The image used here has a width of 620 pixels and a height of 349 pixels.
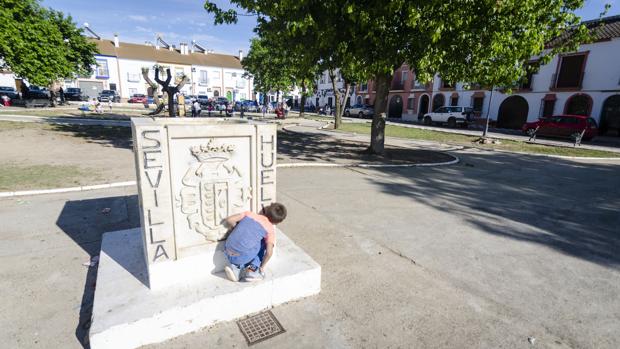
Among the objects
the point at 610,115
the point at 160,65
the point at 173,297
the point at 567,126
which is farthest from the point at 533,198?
the point at 160,65

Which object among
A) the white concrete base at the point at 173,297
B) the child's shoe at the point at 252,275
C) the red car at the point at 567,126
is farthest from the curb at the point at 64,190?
the red car at the point at 567,126

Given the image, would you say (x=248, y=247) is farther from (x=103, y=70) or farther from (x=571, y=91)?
(x=103, y=70)

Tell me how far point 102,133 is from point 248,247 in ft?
45.4

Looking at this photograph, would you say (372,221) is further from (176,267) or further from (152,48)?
(152,48)

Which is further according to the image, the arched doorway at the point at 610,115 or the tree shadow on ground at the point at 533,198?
the arched doorway at the point at 610,115

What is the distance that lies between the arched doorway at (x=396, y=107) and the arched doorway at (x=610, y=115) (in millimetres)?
20591

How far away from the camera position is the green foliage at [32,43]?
21.3 m

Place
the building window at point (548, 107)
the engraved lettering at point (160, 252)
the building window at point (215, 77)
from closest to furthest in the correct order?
the engraved lettering at point (160, 252)
the building window at point (548, 107)
the building window at point (215, 77)

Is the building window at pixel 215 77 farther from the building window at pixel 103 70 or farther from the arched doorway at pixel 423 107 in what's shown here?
the arched doorway at pixel 423 107

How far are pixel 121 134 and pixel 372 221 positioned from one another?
503 inches

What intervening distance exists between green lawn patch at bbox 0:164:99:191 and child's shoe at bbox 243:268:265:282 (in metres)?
5.43

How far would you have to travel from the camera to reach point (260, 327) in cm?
277

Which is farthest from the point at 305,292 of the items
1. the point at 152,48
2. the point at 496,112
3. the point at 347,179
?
the point at 152,48

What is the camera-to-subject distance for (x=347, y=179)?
798 cm
